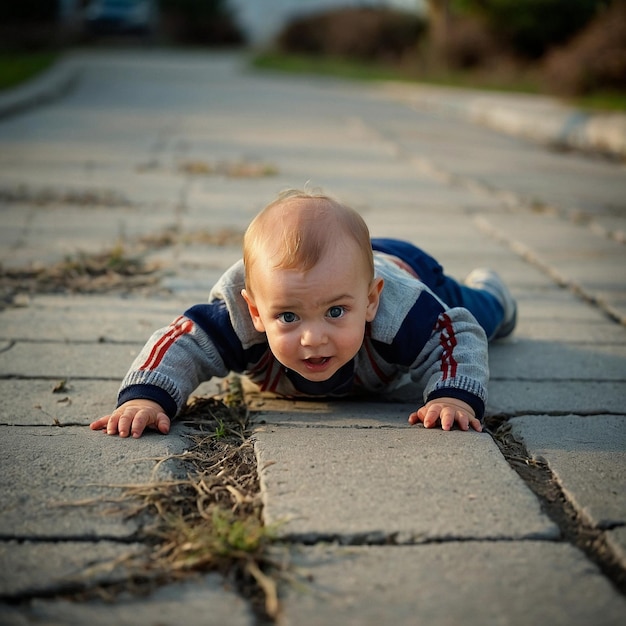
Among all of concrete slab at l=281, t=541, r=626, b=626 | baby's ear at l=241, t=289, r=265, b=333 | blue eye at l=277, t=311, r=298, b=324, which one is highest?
blue eye at l=277, t=311, r=298, b=324

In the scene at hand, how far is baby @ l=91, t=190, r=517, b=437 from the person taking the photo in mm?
1982

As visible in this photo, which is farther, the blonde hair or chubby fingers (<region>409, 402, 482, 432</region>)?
chubby fingers (<region>409, 402, 482, 432</region>)

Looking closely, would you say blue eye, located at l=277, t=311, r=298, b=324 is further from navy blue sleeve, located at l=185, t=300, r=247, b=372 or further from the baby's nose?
navy blue sleeve, located at l=185, t=300, r=247, b=372

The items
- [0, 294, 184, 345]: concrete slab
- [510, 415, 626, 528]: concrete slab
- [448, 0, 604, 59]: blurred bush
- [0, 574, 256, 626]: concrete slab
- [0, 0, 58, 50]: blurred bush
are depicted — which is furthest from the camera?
[0, 0, 58, 50]: blurred bush

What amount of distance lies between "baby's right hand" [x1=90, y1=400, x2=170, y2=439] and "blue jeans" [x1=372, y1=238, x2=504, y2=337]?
37.2 inches

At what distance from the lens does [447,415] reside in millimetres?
2082

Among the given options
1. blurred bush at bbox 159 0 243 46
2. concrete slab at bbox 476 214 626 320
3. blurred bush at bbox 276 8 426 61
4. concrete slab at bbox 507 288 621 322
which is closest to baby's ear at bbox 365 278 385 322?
concrete slab at bbox 507 288 621 322

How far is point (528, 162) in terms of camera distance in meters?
7.01

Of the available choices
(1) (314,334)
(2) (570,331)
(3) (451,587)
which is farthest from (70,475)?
(2) (570,331)

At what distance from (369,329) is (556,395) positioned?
0.59 meters

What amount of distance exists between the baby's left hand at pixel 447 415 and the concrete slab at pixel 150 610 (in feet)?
2.71

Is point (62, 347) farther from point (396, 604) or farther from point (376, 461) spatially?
point (396, 604)

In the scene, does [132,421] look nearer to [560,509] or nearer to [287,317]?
[287,317]

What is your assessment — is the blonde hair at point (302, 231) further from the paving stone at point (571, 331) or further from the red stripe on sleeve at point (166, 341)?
the paving stone at point (571, 331)
